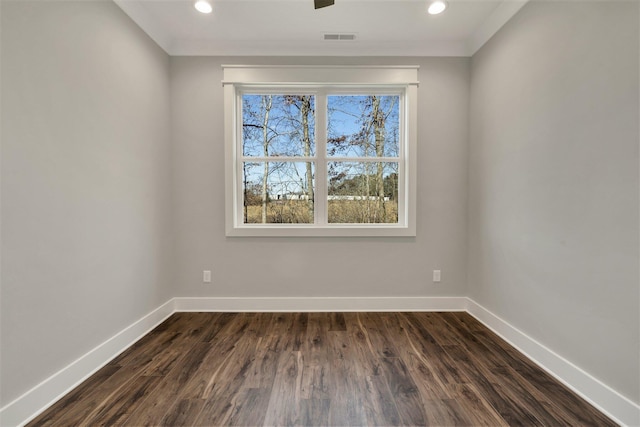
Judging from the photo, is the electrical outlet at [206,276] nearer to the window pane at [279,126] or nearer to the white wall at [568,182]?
the window pane at [279,126]

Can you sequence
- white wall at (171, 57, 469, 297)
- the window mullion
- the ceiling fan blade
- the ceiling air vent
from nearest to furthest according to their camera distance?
the ceiling fan blade → the ceiling air vent → white wall at (171, 57, 469, 297) → the window mullion

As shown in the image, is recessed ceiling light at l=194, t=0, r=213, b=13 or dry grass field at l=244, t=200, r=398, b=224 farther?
dry grass field at l=244, t=200, r=398, b=224

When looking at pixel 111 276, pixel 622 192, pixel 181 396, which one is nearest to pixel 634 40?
pixel 622 192

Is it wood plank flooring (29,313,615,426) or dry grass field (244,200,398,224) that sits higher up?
dry grass field (244,200,398,224)

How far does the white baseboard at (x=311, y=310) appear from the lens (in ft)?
4.60

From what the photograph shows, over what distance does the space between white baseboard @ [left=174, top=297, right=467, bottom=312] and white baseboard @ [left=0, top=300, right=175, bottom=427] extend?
1.72ft

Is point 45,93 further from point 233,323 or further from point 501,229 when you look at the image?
point 501,229

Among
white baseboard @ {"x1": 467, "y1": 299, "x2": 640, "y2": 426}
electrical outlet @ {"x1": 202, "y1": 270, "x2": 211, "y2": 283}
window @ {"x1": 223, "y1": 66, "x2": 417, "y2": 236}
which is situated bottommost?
white baseboard @ {"x1": 467, "y1": 299, "x2": 640, "y2": 426}

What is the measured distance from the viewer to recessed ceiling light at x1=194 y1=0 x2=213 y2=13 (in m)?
2.15

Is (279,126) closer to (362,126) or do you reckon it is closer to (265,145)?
(265,145)

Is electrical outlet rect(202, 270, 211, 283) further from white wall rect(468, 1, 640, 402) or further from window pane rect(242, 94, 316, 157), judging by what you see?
white wall rect(468, 1, 640, 402)

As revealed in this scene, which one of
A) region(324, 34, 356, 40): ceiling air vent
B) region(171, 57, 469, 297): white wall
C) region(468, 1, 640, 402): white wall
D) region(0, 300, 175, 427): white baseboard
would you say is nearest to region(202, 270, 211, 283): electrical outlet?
region(171, 57, 469, 297): white wall

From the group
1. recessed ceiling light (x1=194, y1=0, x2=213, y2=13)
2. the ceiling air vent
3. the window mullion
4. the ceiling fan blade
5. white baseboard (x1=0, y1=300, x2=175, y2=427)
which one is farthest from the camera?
the window mullion

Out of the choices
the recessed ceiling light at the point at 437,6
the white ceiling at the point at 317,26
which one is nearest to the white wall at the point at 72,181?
the white ceiling at the point at 317,26
